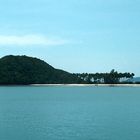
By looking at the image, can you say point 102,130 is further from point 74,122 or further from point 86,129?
point 74,122

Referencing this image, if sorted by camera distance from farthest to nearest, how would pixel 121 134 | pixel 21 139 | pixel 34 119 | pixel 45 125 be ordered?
pixel 34 119 < pixel 45 125 < pixel 121 134 < pixel 21 139

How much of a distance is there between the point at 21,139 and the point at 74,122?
1710 cm

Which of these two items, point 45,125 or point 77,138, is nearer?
point 77,138

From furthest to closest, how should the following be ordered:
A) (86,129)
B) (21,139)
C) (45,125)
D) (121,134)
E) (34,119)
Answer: (34,119)
(45,125)
(86,129)
(121,134)
(21,139)

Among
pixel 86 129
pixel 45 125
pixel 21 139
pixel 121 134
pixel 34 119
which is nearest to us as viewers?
pixel 21 139

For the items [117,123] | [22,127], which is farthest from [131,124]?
[22,127]

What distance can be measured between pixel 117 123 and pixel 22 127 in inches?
589

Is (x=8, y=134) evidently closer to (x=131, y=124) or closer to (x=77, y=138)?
(x=77, y=138)

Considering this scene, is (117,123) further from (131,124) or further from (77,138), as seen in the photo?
(77,138)

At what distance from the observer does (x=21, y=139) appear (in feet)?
165

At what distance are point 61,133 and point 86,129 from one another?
16.9 ft

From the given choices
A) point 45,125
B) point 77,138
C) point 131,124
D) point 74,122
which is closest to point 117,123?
point 131,124

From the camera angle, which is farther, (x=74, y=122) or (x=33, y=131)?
(x=74, y=122)

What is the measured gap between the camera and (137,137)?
51.5 m
